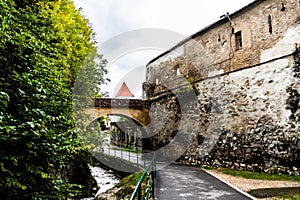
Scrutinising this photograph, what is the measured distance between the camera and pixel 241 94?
11.4 meters

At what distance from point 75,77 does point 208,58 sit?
23.0 ft

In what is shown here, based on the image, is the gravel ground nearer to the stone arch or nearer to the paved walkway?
the paved walkway

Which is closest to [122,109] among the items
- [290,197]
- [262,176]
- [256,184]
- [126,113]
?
[126,113]

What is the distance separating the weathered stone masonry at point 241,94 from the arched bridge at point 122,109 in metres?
1.63

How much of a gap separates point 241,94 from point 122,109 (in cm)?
794

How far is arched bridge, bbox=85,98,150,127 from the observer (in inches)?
630

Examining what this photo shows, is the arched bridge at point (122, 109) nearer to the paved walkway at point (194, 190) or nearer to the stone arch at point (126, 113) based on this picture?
the stone arch at point (126, 113)

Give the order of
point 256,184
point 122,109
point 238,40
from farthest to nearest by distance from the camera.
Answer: point 122,109, point 238,40, point 256,184

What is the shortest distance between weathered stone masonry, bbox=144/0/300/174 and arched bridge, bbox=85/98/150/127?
1626mm

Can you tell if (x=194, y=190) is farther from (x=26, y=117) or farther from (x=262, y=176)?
(x=26, y=117)

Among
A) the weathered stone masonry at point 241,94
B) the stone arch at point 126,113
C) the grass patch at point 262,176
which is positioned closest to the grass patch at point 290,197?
the grass patch at point 262,176

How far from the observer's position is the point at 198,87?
45.4 ft

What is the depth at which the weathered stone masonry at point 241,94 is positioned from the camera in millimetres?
9422

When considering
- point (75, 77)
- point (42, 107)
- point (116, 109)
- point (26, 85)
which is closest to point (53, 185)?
point (42, 107)
